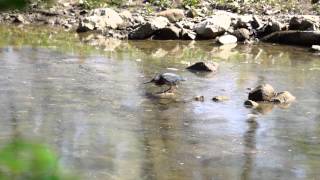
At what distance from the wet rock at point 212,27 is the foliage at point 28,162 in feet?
52.7

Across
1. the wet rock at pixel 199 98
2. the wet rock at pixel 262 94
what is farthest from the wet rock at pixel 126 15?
the wet rock at pixel 262 94

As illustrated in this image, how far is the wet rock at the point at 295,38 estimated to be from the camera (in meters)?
15.5

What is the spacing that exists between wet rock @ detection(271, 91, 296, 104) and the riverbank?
6.61 metres

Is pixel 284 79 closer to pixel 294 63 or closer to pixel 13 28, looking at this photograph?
pixel 294 63

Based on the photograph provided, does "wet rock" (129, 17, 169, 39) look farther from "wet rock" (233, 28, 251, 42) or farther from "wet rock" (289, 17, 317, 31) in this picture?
"wet rock" (289, 17, 317, 31)

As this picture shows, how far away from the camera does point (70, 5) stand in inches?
848

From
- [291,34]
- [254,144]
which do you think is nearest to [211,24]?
[291,34]

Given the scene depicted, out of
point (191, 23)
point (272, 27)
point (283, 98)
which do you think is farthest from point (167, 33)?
point (283, 98)

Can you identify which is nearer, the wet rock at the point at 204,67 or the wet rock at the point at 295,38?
the wet rock at the point at 204,67

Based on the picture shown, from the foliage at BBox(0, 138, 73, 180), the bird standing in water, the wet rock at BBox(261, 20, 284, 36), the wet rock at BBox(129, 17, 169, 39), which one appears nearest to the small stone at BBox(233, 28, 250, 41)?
the wet rock at BBox(261, 20, 284, 36)

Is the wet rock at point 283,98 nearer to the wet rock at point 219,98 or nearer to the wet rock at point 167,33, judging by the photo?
the wet rock at point 219,98

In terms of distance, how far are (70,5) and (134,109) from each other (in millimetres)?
13687

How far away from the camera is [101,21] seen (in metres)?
18.2

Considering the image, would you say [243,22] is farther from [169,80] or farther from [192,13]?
[169,80]
